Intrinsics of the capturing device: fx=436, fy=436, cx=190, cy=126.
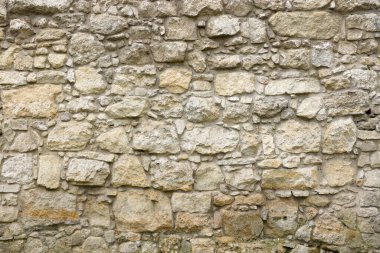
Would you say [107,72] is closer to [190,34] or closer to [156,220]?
[190,34]

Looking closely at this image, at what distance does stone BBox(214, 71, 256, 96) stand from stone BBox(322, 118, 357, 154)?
764mm

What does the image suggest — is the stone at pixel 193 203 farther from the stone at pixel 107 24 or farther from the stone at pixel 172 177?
the stone at pixel 107 24

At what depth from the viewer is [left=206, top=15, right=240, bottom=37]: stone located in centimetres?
372

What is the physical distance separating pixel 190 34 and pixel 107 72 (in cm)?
79

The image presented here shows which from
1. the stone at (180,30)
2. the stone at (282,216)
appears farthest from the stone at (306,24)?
the stone at (282,216)

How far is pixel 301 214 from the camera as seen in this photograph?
3.71 meters

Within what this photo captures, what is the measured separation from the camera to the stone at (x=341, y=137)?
3680 millimetres

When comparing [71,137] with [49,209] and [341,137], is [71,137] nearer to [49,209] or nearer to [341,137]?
[49,209]

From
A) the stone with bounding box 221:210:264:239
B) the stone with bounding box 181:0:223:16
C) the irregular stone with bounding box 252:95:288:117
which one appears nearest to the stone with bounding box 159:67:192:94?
the stone with bounding box 181:0:223:16

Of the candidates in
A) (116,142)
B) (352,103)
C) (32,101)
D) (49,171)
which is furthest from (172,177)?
(352,103)

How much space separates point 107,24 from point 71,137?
1.02m

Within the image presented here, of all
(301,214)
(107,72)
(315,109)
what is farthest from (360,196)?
(107,72)

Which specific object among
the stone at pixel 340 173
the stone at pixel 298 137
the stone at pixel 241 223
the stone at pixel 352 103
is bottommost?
the stone at pixel 241 223

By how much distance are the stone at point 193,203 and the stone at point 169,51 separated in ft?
3.83
